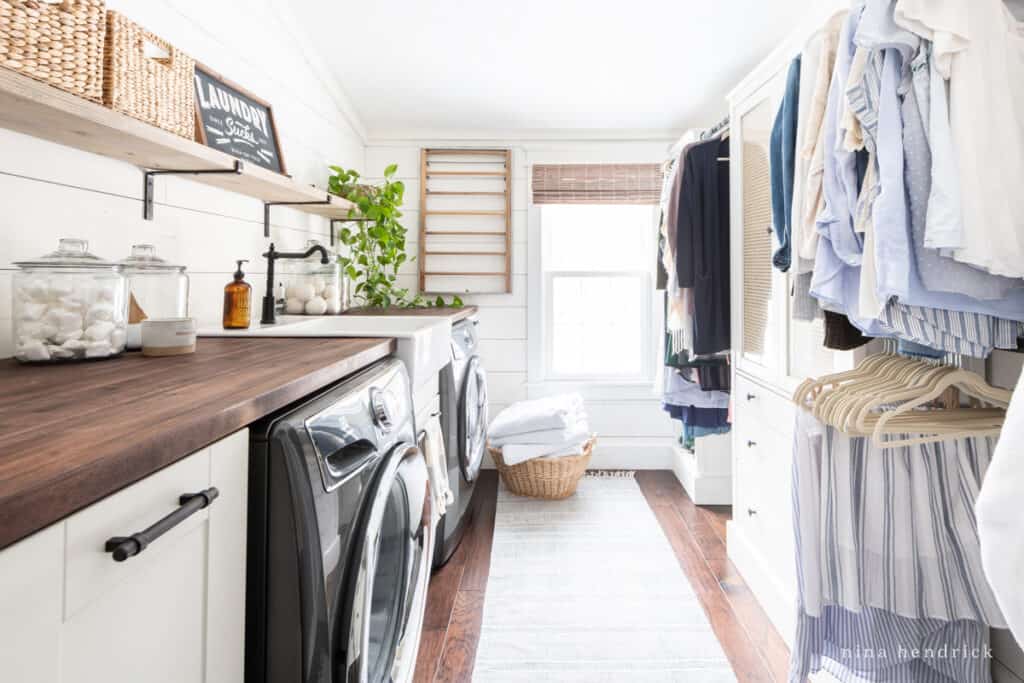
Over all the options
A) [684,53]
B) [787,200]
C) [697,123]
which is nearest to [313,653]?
[787,200]

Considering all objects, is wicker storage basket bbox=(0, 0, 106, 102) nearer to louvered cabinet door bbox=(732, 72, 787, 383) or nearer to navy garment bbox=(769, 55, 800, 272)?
navy garment bbox=(769, 55, 800, 272)

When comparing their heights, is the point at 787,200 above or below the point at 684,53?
below

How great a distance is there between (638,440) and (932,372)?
2430 mm

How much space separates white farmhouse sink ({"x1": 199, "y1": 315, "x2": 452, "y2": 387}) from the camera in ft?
4.84

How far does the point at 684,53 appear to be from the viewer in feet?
8.95

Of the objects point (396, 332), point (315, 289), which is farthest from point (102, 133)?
point (315, 289)

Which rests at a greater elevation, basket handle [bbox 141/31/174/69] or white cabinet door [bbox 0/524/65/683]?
basket handle [bbox 141/31/174/69]

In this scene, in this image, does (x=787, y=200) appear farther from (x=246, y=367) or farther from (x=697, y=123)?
(x=697, y=123)

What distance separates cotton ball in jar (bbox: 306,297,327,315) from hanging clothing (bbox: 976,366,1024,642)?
7.09 feet

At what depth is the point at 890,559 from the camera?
3.89 feet

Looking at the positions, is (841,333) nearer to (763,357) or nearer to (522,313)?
(763,357)

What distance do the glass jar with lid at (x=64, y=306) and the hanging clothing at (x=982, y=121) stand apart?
1.55 meters

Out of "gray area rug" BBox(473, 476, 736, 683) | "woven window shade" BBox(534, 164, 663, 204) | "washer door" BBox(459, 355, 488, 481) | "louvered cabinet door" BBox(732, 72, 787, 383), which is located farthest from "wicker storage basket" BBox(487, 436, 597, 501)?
"woven window shade" BBox(534, 164, 663, 204)

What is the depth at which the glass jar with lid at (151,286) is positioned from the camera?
130cm
